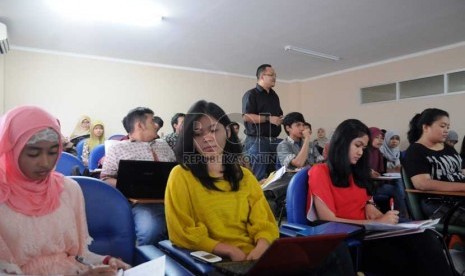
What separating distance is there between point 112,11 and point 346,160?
11.1ft

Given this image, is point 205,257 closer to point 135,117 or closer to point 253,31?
point 135,117

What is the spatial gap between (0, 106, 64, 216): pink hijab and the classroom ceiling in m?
3.05

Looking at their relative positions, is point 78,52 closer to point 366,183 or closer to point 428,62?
point 366,183

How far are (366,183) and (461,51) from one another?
4.80 metres

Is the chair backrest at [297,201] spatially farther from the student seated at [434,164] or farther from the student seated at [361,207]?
the student seated at [434,164]

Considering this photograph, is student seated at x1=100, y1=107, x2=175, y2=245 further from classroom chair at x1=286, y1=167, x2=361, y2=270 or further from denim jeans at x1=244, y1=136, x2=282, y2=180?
denim jeans at x1=244, y1=136, x2=282, y2=180

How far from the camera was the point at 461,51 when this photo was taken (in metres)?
5.49

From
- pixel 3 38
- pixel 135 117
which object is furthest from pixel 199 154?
pixel 3 38

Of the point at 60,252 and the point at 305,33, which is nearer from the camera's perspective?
the point at 60,252

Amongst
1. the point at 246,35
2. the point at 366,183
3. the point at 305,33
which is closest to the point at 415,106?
the point at 305,33

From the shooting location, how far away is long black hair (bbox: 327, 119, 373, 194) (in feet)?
6.52

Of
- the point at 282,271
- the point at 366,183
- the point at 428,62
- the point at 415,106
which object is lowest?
the point at 282,271

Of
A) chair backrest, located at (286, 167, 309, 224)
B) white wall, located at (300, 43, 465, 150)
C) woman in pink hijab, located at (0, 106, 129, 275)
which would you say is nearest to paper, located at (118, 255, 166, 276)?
woman in pink hijab, located at (0, 106, 129, 275)

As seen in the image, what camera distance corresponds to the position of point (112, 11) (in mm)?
4059
